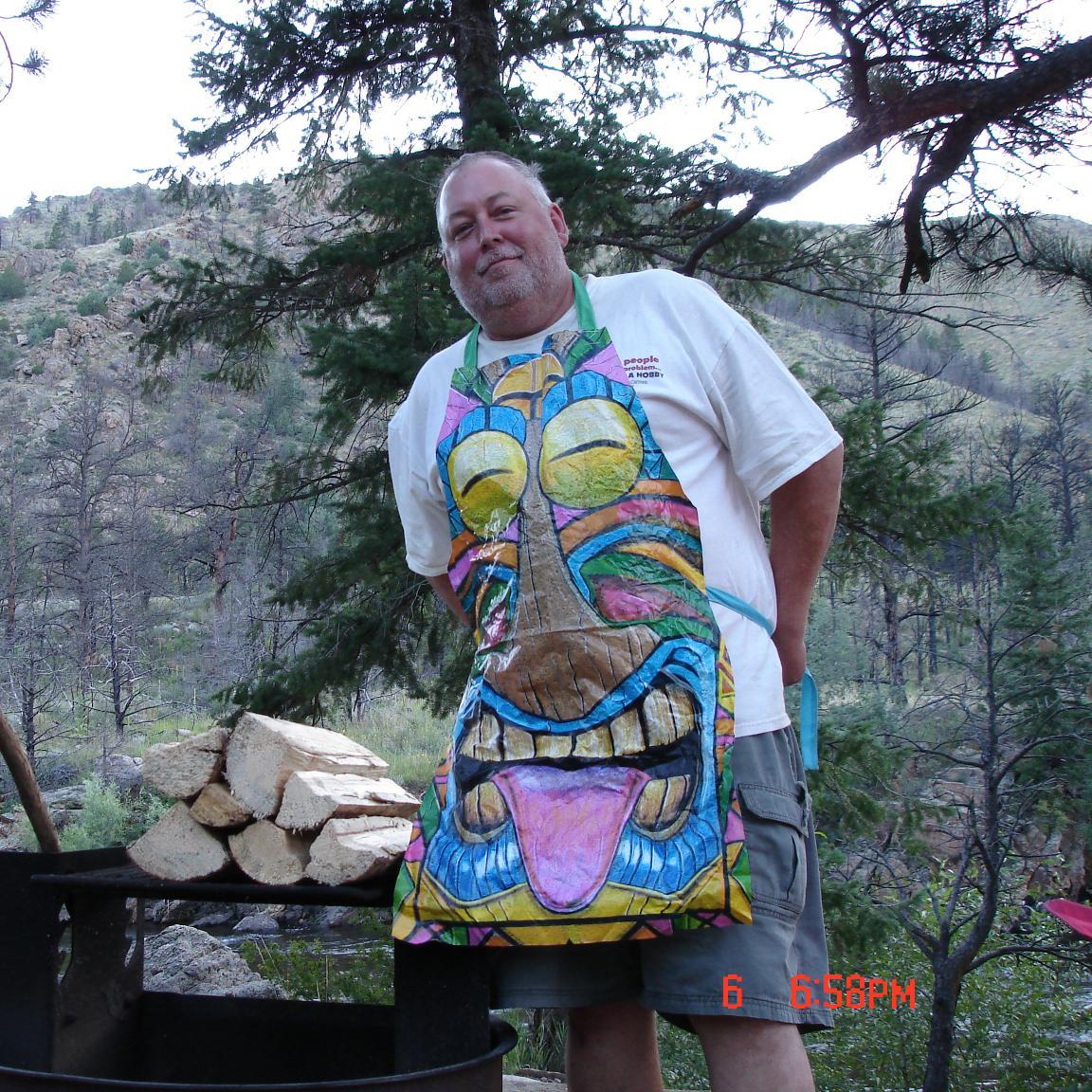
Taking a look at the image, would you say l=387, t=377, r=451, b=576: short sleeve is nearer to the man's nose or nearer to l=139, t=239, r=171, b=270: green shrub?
the man's nose

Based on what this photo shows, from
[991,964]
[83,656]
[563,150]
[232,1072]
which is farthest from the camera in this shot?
[83,656]

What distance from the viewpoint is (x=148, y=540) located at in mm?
26312

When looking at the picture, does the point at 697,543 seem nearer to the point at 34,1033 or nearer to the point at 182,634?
the point at 34,1033

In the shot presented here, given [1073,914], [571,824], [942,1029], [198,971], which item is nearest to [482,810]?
[571,824]

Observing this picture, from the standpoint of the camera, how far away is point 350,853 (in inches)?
81.4

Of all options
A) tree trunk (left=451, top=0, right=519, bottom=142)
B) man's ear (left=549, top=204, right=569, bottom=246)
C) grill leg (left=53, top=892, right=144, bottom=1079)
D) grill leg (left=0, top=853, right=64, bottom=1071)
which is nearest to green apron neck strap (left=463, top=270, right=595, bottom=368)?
man's ear (left=549, top=204, right=569, bottom=246)

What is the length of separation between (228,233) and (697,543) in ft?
199

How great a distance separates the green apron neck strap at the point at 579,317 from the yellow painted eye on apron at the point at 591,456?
0.20 m

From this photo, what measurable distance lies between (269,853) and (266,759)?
199mm

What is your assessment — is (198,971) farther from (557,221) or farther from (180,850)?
(557,221)

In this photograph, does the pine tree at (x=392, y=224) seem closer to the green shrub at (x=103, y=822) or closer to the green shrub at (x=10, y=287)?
the green shrub at (x=103, y=822)

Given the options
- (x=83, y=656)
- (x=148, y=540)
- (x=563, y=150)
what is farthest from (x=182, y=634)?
(x=563, y=150)

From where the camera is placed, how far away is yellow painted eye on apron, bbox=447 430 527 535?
1.74 metres

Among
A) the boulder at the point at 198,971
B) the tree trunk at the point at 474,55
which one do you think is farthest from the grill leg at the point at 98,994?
the boulder at the point at 198,971
